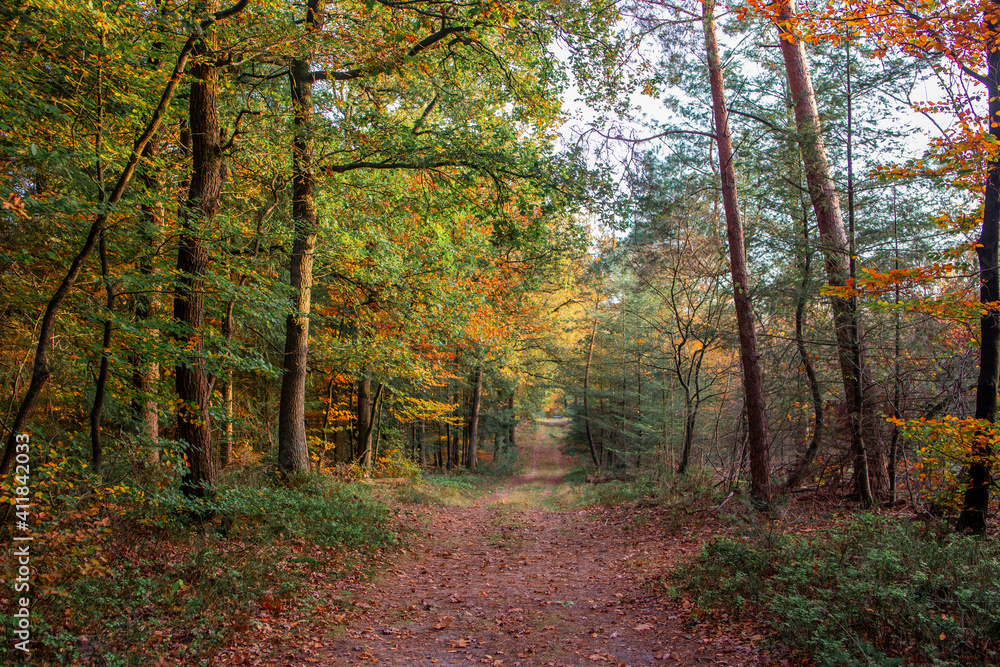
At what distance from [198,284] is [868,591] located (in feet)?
27.0

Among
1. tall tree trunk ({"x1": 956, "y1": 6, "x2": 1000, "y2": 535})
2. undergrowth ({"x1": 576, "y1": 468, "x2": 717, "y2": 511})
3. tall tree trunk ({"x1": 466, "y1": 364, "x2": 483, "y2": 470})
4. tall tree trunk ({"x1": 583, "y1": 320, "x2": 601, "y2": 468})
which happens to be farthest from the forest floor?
tall tree trunk ({"x1": 466, "y1": 364, "x2": 483, "y2": 470})

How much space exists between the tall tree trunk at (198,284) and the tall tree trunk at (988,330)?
381 inches

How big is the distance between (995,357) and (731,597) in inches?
178

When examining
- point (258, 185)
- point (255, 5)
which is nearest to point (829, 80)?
point (255, 5)

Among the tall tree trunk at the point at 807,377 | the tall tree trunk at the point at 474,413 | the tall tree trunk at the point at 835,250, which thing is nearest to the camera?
the tall tree trunk at the point at 835,250

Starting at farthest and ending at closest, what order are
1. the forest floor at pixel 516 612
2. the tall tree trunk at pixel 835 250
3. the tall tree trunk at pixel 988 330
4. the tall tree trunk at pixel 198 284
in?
the tall tree trunk at pixel 835 250 → the tall tree trunk at pixel 198 284 → the tall tree trunk at pixel 988 330 → the forest floor at pixel 516 612

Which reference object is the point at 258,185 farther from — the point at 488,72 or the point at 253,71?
the point at 488,72

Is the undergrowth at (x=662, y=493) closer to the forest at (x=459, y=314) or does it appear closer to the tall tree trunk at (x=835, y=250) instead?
the forest at (x=459, y=314)

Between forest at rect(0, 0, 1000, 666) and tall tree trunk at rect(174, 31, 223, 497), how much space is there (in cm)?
4

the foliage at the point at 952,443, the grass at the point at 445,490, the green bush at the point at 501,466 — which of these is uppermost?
the foliage at the point at 952,443

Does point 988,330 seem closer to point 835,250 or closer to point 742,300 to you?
point 835,250

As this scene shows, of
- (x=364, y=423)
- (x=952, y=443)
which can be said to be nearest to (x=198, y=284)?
(x=952, y=443)

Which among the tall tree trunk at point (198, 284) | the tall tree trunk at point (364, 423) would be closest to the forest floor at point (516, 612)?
the tall tree trunk at point (198, 284)

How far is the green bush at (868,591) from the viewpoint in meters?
3.85
